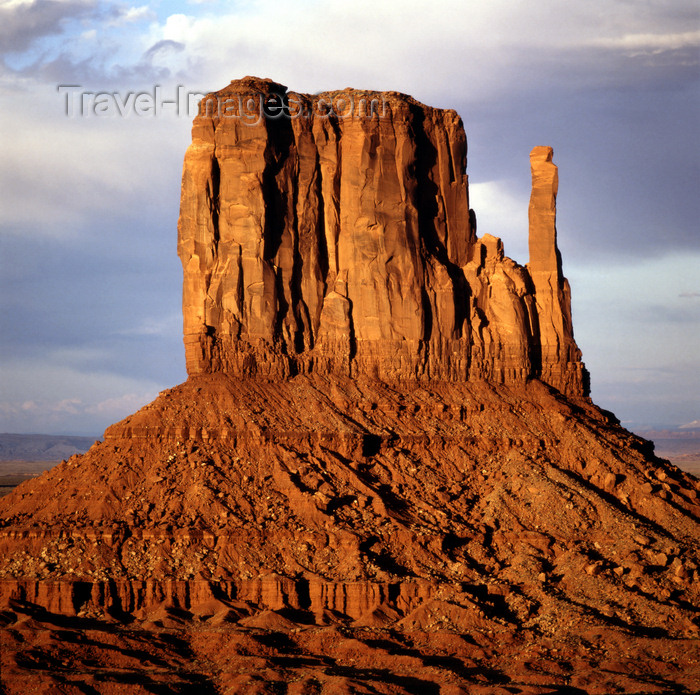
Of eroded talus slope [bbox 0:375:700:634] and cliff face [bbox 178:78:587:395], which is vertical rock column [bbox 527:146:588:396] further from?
eroded talus slope [bbox 0:375:700:634]

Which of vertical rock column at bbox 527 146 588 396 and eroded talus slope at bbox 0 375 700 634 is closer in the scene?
eroded talus slope at bbox 0 375 700 634

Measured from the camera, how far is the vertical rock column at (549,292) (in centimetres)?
8006

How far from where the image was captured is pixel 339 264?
78.1 meters

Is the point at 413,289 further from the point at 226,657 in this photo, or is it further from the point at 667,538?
the point at 226,657

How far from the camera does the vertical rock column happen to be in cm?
8006

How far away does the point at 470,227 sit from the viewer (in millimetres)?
82500

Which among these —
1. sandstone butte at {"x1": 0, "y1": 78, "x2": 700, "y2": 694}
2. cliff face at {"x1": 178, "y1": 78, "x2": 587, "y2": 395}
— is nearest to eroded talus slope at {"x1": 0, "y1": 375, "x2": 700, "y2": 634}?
sandstone butte at {"x1": 0, "y1": 78, "x2": 700, "y2": 694}

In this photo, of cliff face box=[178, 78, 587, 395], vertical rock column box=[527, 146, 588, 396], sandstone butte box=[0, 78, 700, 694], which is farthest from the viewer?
vertical rock column box=[527, 146, 588, 396]

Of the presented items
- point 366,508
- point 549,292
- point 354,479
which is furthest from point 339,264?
point 366,508

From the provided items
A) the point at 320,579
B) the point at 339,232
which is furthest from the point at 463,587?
the point at 339,232

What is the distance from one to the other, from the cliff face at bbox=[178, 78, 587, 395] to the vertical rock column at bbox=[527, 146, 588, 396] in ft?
0.30

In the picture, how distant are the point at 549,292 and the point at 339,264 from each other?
12.6m

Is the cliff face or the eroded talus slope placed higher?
the cliff face

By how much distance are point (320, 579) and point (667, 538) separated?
1762cm
